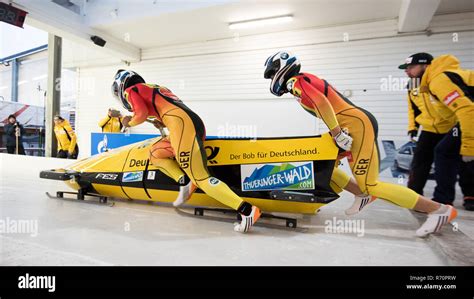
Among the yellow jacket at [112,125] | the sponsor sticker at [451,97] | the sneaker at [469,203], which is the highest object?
the yellow jacket at [112,125]

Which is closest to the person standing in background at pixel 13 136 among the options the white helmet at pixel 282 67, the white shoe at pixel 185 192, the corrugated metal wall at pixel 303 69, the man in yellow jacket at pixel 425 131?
the corrugated metal wall at pixel 303 69

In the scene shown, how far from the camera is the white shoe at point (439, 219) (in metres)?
1.96

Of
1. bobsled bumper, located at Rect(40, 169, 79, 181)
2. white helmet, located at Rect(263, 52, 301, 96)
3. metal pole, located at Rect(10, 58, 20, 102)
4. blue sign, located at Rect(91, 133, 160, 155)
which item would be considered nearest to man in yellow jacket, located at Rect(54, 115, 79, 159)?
blue sign, located at Rect(91, 133, 160, 155)

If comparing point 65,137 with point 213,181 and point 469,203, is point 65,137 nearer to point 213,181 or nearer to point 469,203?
point 213,181

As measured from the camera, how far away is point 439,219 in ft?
6.45

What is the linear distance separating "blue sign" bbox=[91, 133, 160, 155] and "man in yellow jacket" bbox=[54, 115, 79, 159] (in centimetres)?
87

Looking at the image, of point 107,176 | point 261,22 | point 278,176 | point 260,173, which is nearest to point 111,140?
point 107,176

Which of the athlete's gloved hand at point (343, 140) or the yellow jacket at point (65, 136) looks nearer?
the athlete's gloved hand at point (343, 140)

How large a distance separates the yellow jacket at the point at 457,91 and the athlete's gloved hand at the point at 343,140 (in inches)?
37.5

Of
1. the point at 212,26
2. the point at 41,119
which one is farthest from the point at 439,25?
the point at 41,119

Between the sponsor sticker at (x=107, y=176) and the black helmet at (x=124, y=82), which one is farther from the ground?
the black helmet at (x=124, y=82)

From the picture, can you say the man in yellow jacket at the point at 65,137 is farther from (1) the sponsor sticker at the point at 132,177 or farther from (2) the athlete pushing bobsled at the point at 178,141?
(2) the athlete pushing bobsled at the point at 178,141

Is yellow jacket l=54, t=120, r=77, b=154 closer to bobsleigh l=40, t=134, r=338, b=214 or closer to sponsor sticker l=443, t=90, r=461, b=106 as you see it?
bobsleigh l=40, t=134, r=338, b=214

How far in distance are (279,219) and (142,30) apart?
7302 mm
